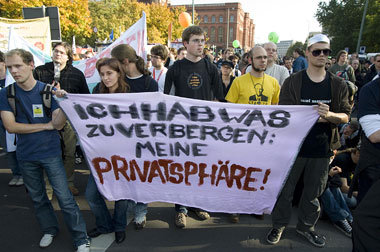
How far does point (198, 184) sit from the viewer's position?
9.04 ft

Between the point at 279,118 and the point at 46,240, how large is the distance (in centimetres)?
257

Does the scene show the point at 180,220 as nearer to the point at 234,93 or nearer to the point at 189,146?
the point at 189,146

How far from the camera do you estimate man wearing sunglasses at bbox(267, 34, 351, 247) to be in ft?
8.26

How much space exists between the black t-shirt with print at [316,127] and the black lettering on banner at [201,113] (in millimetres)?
881

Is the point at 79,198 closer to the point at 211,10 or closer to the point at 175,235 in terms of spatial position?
the point at 175,235

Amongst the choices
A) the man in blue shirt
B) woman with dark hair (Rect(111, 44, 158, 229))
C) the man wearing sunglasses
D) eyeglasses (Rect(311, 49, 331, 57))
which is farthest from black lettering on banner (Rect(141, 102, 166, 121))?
eyeglasses (Rect(311, 49, 331, 57))

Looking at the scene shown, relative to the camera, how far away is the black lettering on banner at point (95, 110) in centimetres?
260

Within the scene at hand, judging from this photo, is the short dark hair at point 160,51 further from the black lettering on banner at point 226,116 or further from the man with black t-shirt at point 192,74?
the black lettering on banner at point 226,116

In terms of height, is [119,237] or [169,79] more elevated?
[169,79]

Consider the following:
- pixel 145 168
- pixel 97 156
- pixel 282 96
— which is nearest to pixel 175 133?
pixel 145 168

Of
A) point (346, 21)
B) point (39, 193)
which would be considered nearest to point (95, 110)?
point (39, 193)

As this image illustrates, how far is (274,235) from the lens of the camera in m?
2.80

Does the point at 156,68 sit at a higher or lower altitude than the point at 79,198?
higher

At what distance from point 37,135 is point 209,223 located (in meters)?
2.03
